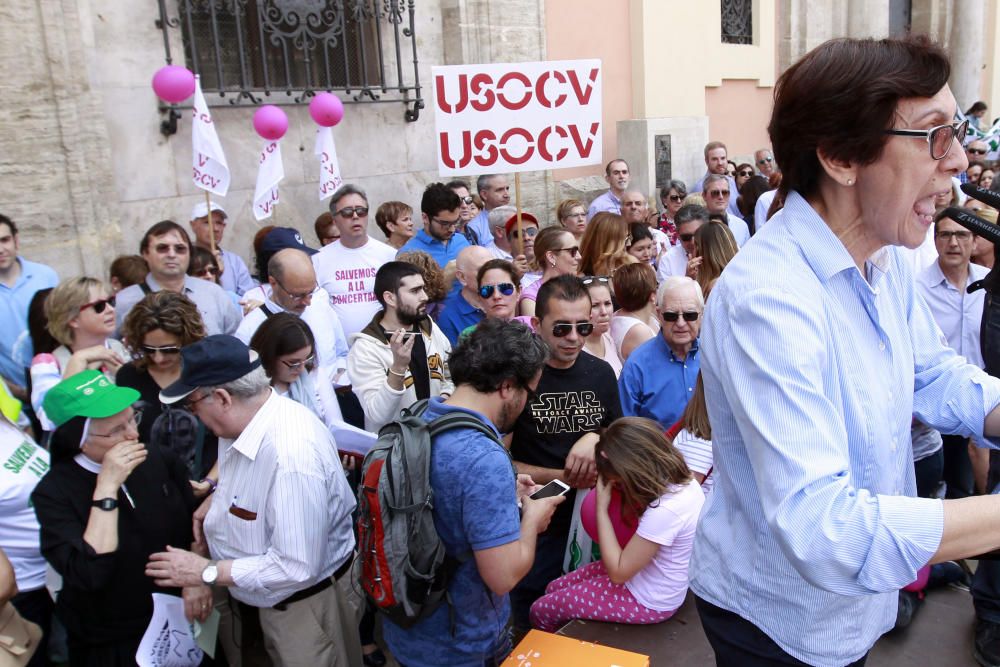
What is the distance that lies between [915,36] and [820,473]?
71 centimetres

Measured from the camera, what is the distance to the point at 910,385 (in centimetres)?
142

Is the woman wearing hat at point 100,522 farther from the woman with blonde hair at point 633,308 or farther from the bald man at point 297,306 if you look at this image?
the woman with blonde hair at point 633,308

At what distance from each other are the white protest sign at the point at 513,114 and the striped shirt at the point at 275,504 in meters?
2.90

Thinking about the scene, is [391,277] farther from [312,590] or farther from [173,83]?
[173,83]

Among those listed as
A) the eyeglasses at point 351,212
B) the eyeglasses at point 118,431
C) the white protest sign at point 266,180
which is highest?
the white protest sign at point 266,180

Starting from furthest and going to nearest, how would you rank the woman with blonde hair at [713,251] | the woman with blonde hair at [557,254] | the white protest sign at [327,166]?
the white protest sign at [327,166]
the woman with blonde hair at [557,254]
the woman with blonde hair at [713,251]

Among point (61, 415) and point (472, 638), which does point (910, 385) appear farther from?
point (61, 415)

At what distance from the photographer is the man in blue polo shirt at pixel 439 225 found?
601 cm

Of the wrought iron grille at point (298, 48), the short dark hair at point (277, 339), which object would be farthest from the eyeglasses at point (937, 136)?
the wrought iron grille at point (298, 48)

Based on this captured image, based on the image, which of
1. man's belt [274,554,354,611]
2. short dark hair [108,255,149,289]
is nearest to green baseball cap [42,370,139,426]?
man's belt [274,554,354,611]

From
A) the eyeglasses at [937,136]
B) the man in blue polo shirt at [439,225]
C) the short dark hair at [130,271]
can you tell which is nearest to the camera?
the eyeglasses at [937,136]

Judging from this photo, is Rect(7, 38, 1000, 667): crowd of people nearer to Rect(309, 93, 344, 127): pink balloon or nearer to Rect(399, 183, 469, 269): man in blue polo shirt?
Rect(399, 183, 469, 269): man in blue polo shirt

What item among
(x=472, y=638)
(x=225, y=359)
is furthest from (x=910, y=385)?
(x=225, y=359)

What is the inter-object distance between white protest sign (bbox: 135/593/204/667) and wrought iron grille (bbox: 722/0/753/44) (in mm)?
12454
